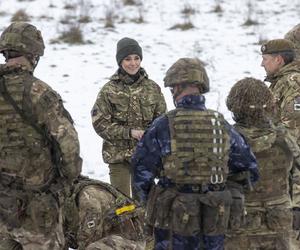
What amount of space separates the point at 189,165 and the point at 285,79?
1.98 meters

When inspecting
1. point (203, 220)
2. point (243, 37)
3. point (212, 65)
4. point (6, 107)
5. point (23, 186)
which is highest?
point (243, 37)

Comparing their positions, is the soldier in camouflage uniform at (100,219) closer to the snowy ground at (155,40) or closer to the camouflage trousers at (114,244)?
the camouflage trousers at (114,244)

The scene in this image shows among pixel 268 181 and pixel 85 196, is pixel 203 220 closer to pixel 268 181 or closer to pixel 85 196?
pixel 268 181

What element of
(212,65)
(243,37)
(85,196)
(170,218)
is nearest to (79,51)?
(212,65)

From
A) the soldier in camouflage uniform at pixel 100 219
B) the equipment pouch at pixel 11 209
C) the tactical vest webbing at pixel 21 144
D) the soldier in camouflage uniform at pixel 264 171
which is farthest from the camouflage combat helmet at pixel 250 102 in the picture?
the equipment pouch at pixel 11 209

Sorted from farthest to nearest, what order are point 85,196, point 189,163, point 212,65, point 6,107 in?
point 212,65 < point 85,196 < point 6,107 < point 189,163

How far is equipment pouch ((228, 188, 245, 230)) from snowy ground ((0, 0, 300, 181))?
184 inches

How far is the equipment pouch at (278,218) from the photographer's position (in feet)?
13.7

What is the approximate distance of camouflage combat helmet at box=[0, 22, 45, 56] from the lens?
4156 mm

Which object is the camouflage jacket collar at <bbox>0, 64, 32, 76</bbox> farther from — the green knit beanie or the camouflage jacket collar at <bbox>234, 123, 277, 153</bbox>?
the green knit beanie

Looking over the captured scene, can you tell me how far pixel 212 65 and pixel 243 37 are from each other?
196cm

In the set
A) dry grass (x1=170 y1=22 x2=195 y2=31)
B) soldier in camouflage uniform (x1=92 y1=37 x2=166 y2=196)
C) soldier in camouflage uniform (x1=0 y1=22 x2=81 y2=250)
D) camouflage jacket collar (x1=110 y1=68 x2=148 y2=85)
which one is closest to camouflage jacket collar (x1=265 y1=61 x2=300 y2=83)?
soldier in camouflage uniform (x1=92 y1=37 x2=166 y2=196)

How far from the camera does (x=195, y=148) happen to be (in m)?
3.76

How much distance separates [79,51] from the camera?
11938mm
